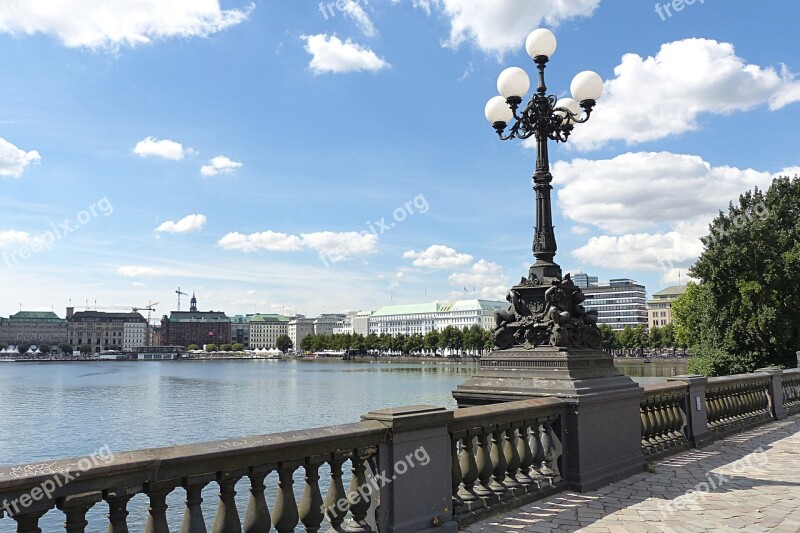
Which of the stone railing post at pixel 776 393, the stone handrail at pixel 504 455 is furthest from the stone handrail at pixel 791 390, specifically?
the stone handrail at pixel 504 455

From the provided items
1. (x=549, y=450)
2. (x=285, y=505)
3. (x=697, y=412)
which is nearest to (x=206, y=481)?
(x=285, y=505)

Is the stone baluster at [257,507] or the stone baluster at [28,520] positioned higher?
the stone baluster at [28,520]

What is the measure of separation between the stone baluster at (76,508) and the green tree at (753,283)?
95.1 ft

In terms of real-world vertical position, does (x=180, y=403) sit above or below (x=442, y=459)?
below

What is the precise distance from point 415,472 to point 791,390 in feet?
48.9

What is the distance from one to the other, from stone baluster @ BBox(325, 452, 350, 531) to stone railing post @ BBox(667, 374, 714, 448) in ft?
26.2

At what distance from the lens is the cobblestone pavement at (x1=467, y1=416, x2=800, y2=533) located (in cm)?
640

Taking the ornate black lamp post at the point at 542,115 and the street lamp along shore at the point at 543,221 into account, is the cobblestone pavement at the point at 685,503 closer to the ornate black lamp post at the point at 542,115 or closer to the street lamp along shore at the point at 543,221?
the street lamp along shore at the point at 543,221

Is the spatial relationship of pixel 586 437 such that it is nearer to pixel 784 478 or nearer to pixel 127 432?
pixel 784 478

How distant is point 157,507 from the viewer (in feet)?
13.5

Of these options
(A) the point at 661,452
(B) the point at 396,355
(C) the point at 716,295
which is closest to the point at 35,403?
(C) the point at 716,295

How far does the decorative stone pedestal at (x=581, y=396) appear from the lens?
25.9 ft

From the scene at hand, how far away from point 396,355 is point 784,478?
18689 cm

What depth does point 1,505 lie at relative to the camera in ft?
11.1
